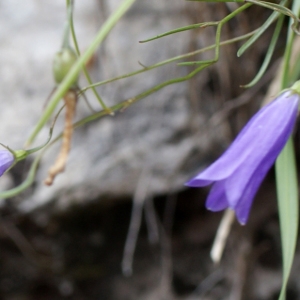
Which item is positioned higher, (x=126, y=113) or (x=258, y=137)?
(x=258, y=137)

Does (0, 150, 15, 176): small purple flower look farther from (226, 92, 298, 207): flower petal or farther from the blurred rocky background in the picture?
the blurred rocky background

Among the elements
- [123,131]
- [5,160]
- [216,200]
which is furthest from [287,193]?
[123,131]

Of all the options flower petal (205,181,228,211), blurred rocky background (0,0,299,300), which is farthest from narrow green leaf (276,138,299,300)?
blurred rocky background (0,0,299,300)

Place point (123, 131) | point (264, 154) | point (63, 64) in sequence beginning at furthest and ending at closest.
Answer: point (123, 131)
point (63, 64)
point (264, 154)

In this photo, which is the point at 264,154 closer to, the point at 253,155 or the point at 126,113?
the point at 253,155

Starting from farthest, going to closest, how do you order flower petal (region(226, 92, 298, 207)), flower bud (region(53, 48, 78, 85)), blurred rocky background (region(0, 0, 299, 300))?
blurred rocky background (region(0, 0, 299, 300)) → flower bud (region(53, 48, 78, 85)) → flower petal (region(226, 92, 298, 207))

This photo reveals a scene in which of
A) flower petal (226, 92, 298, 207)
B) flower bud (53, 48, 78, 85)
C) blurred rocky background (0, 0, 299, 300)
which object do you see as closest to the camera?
flower petal (226, 92, 298, 207)
